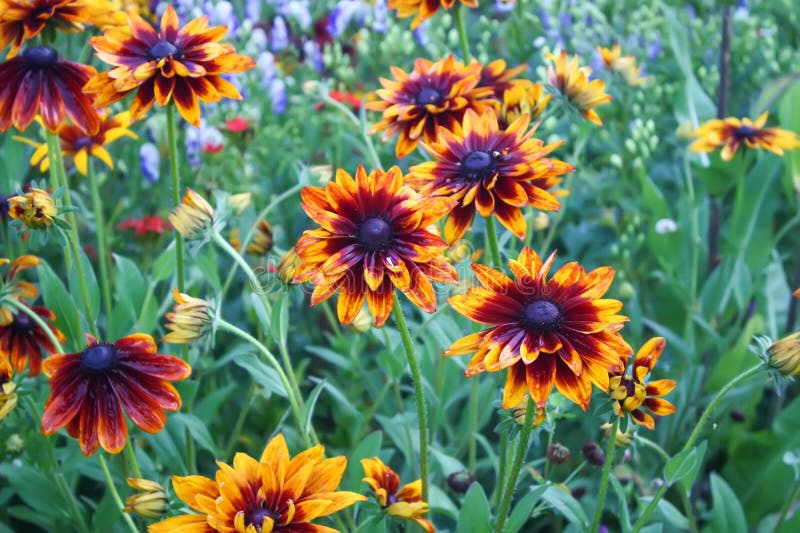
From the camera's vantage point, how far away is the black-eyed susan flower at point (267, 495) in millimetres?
675

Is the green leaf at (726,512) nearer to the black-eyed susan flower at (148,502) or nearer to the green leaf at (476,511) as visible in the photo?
the green leaf at (476,511)

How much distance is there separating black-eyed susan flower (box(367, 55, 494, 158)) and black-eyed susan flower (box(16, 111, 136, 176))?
42 centimetres

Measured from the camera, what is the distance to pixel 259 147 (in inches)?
71.3

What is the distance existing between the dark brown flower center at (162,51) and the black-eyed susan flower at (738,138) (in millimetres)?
817

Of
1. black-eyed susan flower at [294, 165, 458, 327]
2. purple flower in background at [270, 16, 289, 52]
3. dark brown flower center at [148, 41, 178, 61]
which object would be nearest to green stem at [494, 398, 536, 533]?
black-eyed susan flower at [294, 165, 458, 327]

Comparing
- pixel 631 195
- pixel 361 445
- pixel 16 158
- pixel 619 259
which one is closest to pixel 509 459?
pixel 361 445

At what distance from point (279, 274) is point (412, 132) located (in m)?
0.26

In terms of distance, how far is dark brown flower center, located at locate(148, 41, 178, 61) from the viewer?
2.91ft

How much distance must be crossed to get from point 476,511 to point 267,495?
0.78ft

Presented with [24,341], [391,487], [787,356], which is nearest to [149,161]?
[24,341]

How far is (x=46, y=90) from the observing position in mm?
972

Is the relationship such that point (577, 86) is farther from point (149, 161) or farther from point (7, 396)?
point (149, 161)

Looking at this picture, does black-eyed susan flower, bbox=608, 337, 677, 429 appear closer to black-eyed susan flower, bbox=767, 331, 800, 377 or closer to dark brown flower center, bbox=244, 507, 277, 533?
black-eyed susan flower, bbox=767, 331, 800, 377

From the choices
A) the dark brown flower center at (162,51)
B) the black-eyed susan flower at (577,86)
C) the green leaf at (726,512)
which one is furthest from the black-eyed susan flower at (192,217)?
the green leaf at (726,512)
